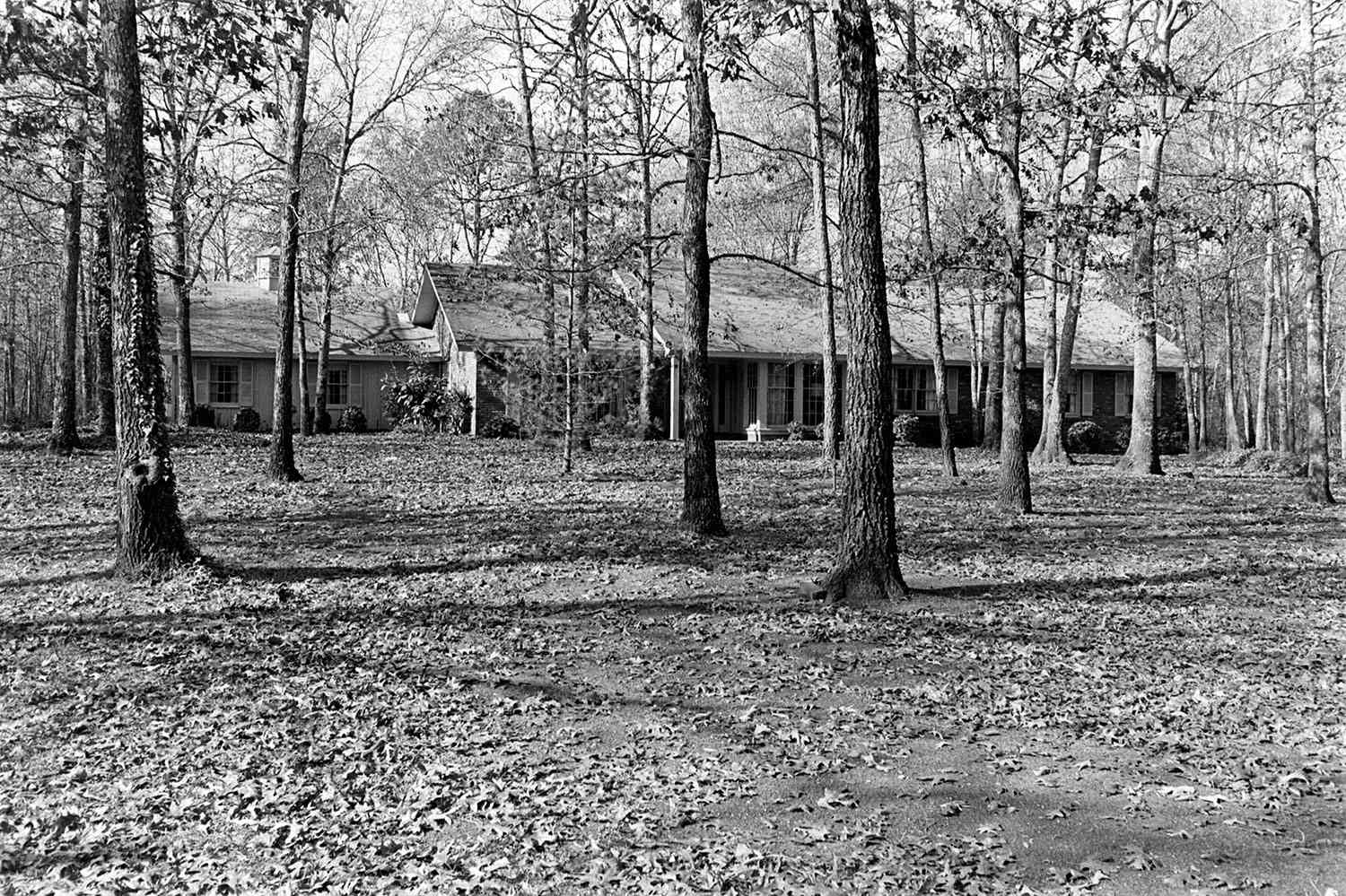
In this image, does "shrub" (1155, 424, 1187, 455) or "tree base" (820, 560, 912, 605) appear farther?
"shrub" (1155, 424, 1187, 455)

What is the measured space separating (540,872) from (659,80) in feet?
29.2

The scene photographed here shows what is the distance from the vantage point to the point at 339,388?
114 ft

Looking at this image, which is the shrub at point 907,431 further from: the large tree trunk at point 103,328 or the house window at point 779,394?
the large tree trunk at point 103,328

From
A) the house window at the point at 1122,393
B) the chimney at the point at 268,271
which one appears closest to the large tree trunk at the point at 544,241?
the chimney at the point at 268,271

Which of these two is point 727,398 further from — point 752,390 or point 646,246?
point 646,246

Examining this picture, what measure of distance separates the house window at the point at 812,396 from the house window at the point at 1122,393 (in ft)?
34.3

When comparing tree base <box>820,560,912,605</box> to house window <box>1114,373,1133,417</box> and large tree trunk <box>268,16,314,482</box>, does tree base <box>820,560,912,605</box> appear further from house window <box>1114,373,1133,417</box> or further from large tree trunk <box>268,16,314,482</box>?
house window <box>1114,373,1133,417</box>

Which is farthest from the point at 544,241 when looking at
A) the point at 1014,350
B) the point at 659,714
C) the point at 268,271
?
the point at 268,271

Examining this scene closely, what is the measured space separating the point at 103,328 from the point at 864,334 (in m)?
14.6

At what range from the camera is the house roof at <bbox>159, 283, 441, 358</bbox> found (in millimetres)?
33062

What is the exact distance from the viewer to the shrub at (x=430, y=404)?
27.2m

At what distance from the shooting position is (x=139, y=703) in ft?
22.1

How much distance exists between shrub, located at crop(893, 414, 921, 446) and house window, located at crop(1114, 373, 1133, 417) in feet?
32.3

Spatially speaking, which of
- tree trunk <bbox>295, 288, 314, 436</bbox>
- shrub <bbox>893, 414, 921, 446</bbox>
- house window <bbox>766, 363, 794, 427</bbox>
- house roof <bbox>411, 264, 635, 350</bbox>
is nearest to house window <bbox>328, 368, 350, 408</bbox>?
tree trunk <bbox>295, 288, 314, 436</bbox>
